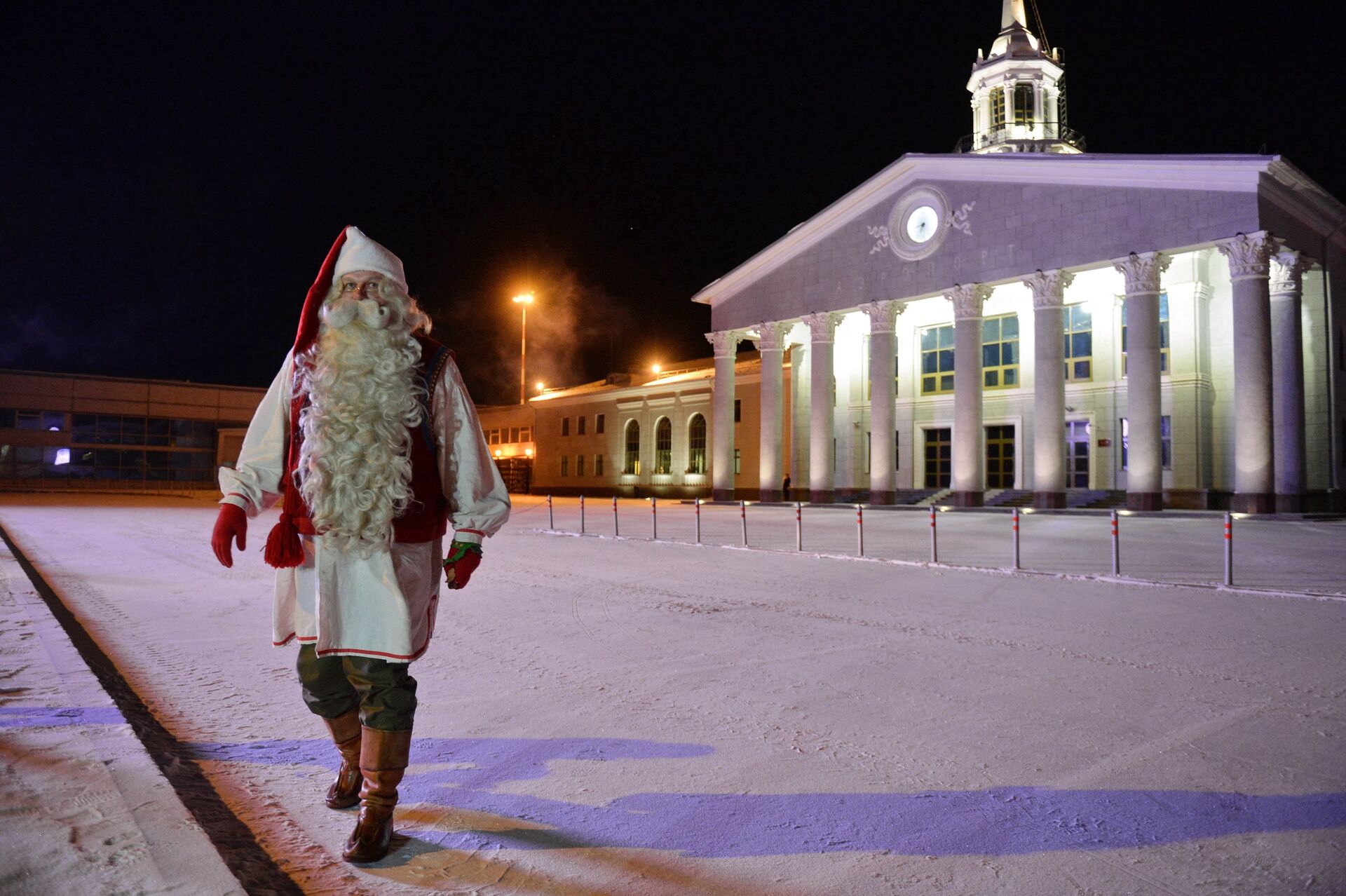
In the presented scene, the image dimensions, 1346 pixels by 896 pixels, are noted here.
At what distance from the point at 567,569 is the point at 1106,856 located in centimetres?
1005

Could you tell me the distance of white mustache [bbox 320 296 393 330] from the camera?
318 cm

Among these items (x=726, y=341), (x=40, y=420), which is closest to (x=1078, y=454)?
(x=726, y=341)

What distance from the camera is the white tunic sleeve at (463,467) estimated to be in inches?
128

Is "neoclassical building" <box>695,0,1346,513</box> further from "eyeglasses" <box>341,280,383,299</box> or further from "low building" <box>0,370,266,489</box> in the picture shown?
"low building" <box>0,370,266,489</box>

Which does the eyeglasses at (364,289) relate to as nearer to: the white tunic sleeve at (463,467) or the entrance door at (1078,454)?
the white tunic sleeve at (463,467)

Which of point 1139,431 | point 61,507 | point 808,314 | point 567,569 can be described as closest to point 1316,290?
point 1139,431

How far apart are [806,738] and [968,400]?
28.5 meters

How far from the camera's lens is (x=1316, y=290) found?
97.7 feet

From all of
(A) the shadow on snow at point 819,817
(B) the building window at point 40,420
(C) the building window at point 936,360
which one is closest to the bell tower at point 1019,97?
(C) the building window at point 936,360

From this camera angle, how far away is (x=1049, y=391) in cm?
2886

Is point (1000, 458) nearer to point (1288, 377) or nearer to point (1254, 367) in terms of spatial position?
point (1288, 377)

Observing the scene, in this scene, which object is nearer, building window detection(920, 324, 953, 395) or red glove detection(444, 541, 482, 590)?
red glove detection(444, 541, 482, 590)

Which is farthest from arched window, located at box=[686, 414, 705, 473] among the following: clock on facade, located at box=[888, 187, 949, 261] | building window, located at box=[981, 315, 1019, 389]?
clock on facade, located at box=[888, 187, 949, 261]

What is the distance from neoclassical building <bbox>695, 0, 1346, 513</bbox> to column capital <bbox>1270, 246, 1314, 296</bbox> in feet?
0.31
